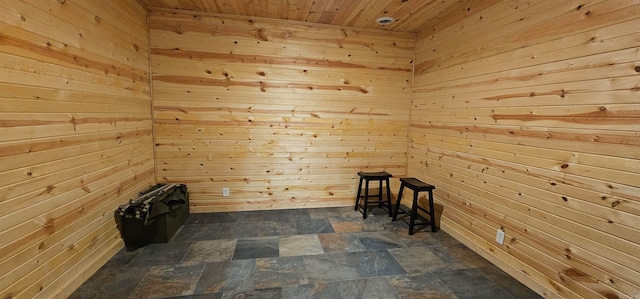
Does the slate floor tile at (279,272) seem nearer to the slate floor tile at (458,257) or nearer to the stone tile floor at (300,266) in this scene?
the stone tile floor at (300,266)

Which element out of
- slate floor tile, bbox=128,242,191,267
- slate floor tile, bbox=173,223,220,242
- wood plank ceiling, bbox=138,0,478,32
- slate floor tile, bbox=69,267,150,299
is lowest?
slate floor tile, bbox=69,267,150,299

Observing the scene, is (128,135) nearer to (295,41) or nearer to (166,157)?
(166,157)

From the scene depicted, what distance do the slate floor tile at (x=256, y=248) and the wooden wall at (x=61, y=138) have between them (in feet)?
3.61

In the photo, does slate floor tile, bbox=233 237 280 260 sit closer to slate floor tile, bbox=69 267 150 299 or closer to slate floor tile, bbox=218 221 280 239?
slate floor tile, bbox=218 221 280 239

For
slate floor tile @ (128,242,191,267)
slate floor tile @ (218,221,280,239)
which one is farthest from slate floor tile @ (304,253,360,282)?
slate floor tile @ (128,242,191,267)

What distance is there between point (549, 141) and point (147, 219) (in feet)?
11.1

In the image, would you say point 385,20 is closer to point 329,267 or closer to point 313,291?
point 329,267

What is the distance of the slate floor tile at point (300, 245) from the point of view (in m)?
2.54

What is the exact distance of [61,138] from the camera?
1.81m

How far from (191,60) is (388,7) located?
2325mm

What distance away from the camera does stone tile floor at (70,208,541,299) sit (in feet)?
6.49

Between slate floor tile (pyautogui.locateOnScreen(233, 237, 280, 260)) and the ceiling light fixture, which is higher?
the ceiling light fixture

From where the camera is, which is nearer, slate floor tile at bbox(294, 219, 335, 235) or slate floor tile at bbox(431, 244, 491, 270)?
slate floor tile at bbox(431, 244, 491, 270)

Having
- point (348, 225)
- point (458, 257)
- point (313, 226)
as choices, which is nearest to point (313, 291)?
point (313, 226)
